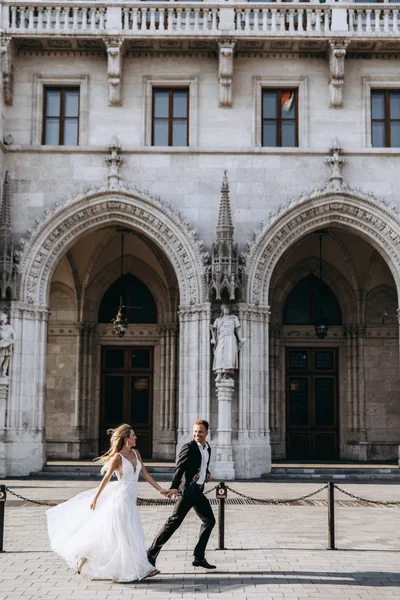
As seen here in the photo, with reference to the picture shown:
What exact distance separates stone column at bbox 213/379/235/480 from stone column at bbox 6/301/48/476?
185 inches

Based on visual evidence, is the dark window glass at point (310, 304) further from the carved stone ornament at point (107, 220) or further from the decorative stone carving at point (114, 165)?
the decorative stone carving at point (114, 165)

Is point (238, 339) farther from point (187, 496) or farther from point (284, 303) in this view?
point (187, 496)

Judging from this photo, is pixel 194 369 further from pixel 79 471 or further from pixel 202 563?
pixel 202 563

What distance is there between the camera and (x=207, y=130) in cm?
2239

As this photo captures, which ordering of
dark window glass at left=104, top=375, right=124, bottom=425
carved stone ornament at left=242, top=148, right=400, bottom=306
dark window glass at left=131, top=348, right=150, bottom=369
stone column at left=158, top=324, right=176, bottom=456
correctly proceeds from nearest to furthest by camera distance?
1. carved stone ornament at left=242, top=148, right=400, bottom=306
2. stone column at left=158, top=324, right=176, bottom=456
3. dark window glass at left=104, top=375, right=124, bottom=425
4. dark window glass at left=131, top=348, right=150, bottom=369

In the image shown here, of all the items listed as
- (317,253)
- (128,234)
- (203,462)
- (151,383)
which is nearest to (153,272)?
(128,234)

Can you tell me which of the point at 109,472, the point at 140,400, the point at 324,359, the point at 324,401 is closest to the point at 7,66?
the point at 140,400

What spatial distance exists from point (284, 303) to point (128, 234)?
5.62m

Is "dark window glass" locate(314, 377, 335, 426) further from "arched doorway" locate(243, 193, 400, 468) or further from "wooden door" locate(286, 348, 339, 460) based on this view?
"arched doorway" locate(243, 193, 400, 468)

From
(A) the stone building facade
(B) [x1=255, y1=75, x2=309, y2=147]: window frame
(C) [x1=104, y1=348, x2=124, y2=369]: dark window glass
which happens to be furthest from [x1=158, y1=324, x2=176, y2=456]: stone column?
(B) [x1=255, y1=75, x2=309, y2=147]: window frame

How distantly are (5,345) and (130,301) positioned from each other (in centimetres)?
716

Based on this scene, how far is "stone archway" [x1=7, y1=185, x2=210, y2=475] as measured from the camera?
21094mm

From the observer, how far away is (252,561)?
1014 centimetres

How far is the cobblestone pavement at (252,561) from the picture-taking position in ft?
27.9
